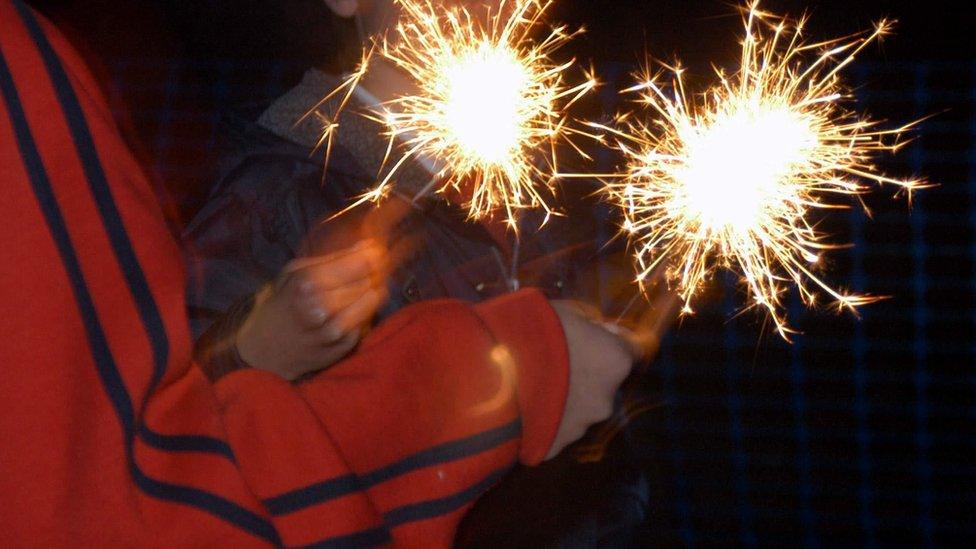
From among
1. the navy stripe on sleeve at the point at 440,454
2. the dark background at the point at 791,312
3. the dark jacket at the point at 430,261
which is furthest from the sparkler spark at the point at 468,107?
the navy stripe on sleeve at the point at 440,454

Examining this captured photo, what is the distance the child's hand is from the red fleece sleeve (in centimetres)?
3

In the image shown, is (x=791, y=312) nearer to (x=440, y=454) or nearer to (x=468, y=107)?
(x=468, y=107)

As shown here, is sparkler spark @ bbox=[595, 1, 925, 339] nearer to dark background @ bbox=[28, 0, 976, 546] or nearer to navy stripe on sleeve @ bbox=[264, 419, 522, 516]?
dark background @ bbox=[28, 0, 976, 546]

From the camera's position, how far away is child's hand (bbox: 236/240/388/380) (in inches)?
18.8

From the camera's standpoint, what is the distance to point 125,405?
0.30 meters

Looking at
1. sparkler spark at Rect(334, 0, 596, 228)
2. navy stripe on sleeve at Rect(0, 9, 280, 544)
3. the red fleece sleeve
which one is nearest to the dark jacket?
sparkler spark at Rect(334, 0, 596, 228)

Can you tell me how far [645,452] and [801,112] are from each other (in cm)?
51

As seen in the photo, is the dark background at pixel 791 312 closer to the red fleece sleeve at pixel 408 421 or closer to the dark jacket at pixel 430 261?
the dark jacket at pixel 430 261

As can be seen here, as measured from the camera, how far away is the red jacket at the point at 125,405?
28 centimetres

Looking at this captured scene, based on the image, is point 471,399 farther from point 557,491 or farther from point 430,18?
point 430,18

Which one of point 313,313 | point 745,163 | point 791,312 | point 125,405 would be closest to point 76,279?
point 125,405

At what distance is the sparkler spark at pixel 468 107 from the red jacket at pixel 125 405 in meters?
0.37

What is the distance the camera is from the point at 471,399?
442 millimetres

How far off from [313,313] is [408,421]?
11cm
